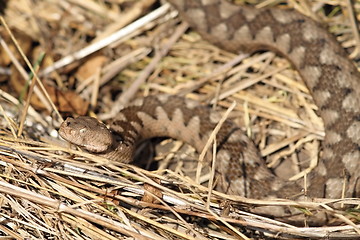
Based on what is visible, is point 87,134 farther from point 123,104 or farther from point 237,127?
point 237,127

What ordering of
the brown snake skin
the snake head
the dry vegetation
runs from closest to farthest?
the dry vegetation < the snake head < the brown snake skin

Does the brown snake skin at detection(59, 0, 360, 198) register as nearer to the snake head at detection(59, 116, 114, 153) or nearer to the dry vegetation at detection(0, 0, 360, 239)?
the snake head at detection(59, 116, 114, 153)

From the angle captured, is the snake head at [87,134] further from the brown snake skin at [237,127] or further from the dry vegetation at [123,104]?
the dry vegetation at [123,104]

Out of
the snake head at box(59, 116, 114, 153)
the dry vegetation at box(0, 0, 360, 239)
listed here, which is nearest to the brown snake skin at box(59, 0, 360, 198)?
the snake head at box(59, 116, 114, 153)

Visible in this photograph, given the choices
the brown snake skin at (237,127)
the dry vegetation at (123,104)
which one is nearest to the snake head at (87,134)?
the brown snake skin at (237,127)

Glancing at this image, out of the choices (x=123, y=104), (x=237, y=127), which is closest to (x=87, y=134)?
(x=123, y=104)

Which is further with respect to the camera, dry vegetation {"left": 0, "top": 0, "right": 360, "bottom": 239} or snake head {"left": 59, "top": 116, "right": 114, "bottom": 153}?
snake head {"left": 59, "top": 116, "right": 114, "bottom": 153}
